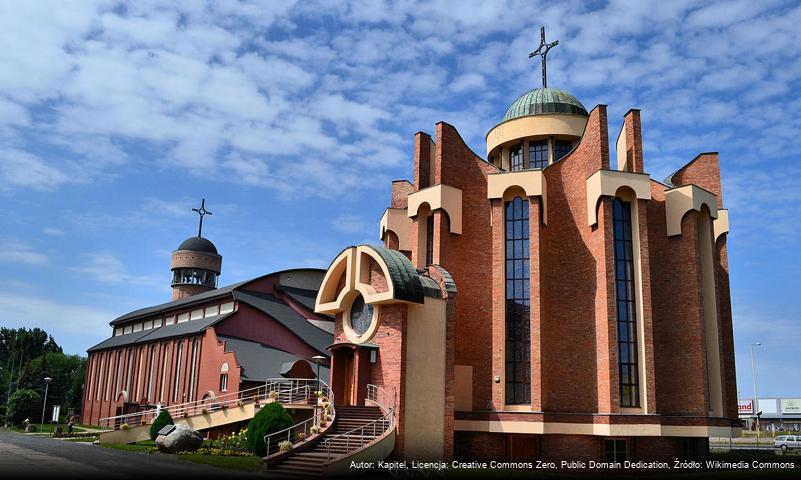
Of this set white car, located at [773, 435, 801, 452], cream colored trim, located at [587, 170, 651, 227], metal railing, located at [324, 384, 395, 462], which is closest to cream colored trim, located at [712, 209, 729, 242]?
cream colored trim, located at [587, 170, 651, 227]

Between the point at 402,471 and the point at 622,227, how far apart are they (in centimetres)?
1442

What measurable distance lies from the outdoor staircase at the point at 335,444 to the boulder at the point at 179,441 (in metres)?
7.20

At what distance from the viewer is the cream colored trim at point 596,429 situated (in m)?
26.0

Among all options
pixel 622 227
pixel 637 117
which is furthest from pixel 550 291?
pixel 637 117

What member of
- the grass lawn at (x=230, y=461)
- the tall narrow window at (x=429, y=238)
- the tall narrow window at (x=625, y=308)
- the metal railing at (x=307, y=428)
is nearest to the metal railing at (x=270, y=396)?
the metal railing at (x=307, y=428)

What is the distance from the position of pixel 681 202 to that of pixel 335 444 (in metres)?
18.2

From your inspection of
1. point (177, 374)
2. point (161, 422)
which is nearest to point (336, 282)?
point (161, 422)

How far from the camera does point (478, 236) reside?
102ft

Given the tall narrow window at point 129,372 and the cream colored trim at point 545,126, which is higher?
the cream colored trim at point 545,126

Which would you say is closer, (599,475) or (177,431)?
(599,475)

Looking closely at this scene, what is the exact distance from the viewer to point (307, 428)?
86.4ft

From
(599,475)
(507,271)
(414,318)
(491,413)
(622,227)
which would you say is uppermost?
(622,227)

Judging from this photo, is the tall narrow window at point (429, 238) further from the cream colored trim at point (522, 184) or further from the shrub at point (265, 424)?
the shrub at point (265, 424)

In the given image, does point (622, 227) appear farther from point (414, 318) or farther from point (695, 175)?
point (414, 318)
